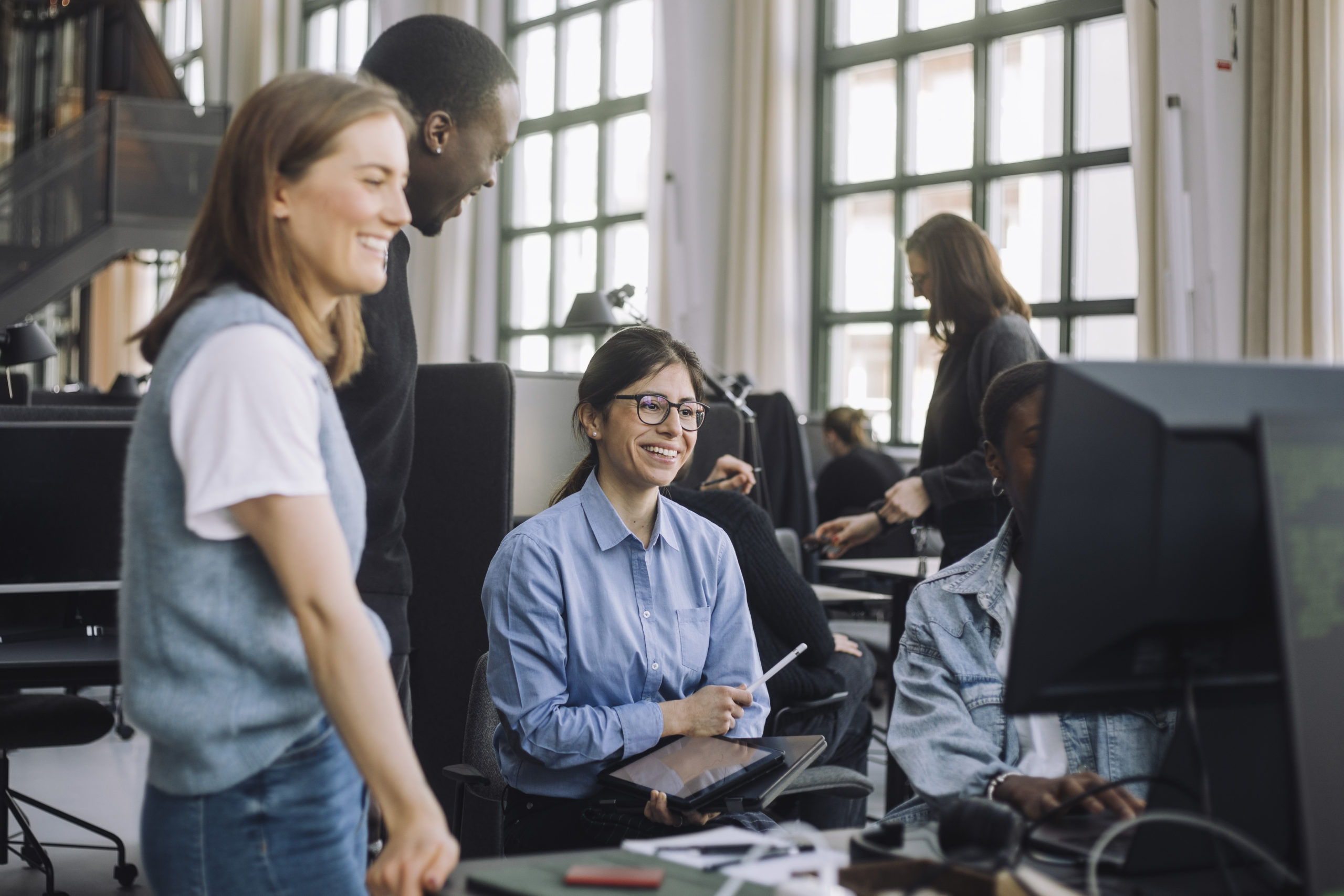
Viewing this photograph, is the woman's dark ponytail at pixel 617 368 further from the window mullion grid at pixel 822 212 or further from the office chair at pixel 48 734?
the window mullion grid at pixel 822 212

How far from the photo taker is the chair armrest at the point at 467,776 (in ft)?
6.66

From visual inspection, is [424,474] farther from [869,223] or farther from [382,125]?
[869,223]

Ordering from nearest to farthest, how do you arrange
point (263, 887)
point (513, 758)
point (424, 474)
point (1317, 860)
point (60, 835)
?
point (1317, 860), point (263, 887), point (513, 758), point (424, 474), point (60, 835)

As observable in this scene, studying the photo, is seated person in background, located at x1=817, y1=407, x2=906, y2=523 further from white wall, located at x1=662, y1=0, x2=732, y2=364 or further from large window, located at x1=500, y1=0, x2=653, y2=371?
large window, located at x1=500, y1=0, x2=653, y2=371

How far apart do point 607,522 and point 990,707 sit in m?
0.73

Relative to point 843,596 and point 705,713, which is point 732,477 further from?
point 705,713

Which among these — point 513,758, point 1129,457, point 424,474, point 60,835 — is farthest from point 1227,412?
point 60,835

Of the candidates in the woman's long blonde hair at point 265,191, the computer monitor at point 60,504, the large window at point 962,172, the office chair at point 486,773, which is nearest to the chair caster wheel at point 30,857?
the computer monitor at point 60,504

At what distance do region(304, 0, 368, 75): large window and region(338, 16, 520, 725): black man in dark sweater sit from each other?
34.0ft

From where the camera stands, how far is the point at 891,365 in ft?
25.1

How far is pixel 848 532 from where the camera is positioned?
311 centimetres

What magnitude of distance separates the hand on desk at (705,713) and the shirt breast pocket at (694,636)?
129 millimetres

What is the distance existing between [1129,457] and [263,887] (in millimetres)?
788

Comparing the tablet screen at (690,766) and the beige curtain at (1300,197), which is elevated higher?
the beige curtain at (1300,197)
